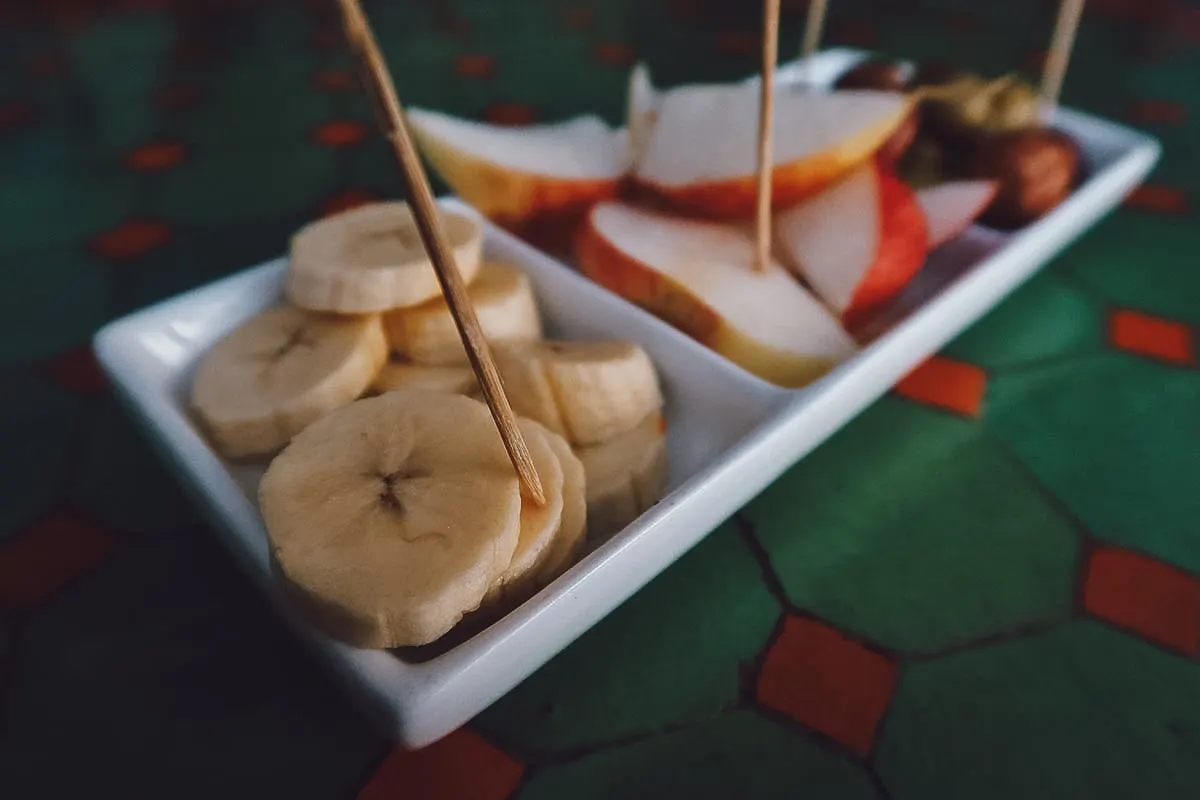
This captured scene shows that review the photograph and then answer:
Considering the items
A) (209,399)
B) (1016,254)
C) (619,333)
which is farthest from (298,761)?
(1016,254)

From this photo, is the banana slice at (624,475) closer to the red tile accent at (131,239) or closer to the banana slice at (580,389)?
the banana slice at (580,389)

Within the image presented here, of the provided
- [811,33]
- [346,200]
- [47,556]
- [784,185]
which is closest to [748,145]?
[784,185]

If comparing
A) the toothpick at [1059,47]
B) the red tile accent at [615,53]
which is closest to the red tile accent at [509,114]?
the red tile accent at [615,53]

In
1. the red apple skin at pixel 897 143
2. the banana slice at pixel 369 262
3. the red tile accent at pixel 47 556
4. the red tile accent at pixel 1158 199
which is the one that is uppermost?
the banana slice at pixel 369 262

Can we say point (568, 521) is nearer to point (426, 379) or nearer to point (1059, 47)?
point (426, 379)

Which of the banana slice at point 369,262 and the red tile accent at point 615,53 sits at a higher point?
the banana slice at point 369,262

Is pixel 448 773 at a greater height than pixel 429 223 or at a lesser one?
lesser

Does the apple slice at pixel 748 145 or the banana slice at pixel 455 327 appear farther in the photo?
the apple slice at pixel 748 145

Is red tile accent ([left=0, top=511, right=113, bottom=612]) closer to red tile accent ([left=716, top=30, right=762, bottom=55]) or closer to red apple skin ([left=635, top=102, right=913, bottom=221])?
red apple skin ([left=635, top=102, right=913, bottom=221])
